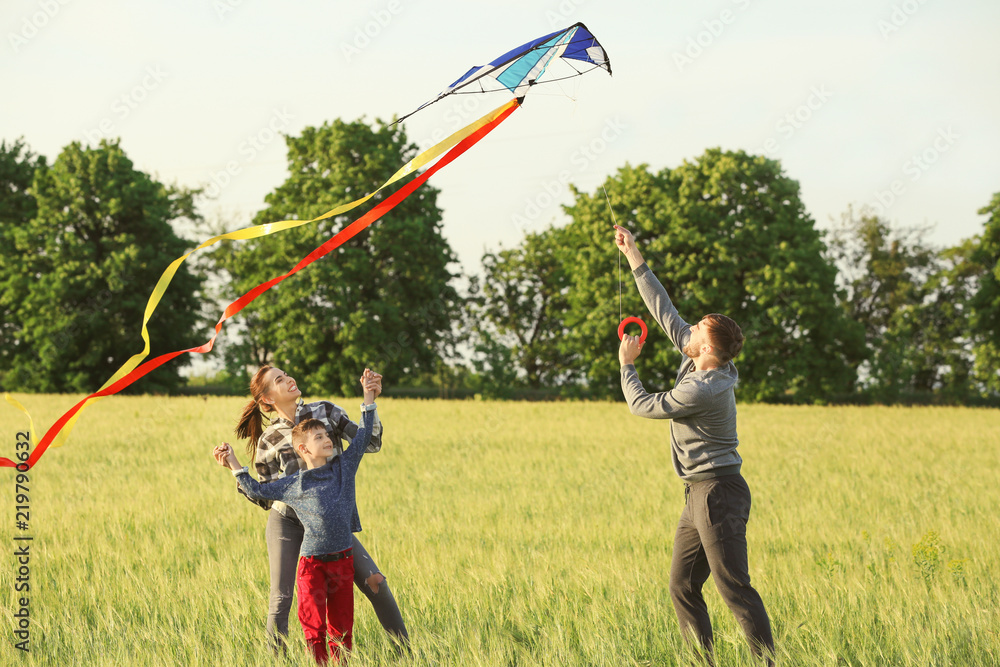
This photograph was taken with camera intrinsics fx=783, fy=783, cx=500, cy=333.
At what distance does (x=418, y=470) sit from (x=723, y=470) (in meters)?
10.0

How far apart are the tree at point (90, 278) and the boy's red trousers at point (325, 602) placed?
36005mm

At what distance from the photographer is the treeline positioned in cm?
3616

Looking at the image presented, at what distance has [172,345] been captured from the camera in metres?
39.4

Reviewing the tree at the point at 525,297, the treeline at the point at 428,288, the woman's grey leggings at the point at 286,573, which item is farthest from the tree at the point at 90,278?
the woman's grey leggings at the point at 286,573

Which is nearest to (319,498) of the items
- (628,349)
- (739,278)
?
(628,349)

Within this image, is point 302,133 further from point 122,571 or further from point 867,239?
point 122,571

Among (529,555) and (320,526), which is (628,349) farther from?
(529,555)

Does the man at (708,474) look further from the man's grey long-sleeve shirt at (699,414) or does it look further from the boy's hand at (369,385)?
the boy's hand at (369,385)

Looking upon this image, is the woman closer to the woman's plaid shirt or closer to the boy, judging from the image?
the woman's plaid shirt

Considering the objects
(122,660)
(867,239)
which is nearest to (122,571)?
(122,660)

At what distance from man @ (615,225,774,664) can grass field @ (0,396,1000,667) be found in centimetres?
50

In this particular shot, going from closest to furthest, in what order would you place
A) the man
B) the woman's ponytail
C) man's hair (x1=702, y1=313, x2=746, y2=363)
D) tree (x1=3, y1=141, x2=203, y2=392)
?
the man
man's hair (x1=702, y1=313, x2=746, y2=363)
the woman's ponytail
tree (x1=3, y1=141, x2=203, y2=392)

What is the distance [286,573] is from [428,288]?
3445 centimetres

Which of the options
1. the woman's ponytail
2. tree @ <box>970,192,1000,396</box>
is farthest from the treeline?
the woman's ponytail
